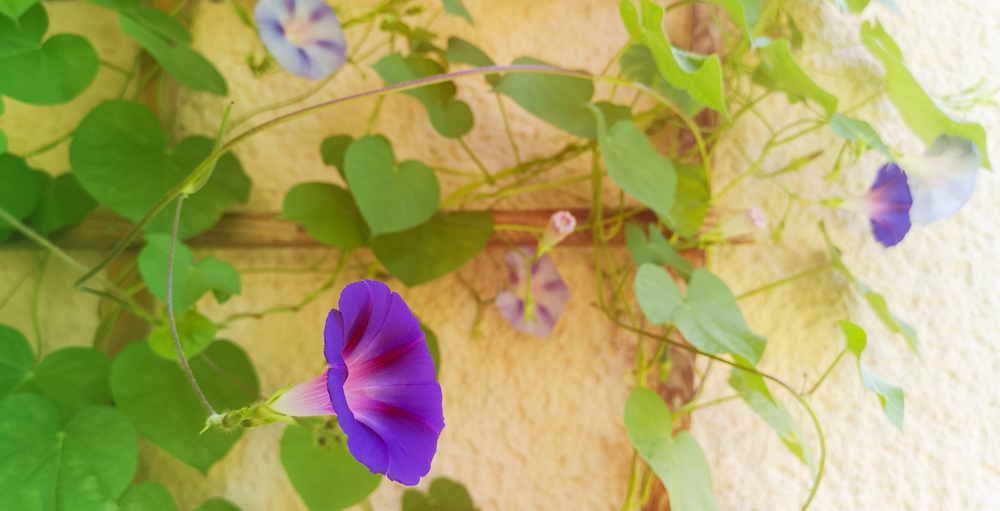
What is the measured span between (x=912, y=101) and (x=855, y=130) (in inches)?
5.9

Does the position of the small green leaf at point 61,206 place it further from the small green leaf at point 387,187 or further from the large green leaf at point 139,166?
the small green leaf at point 387,187

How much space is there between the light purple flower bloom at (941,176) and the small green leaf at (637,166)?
13.9 inches

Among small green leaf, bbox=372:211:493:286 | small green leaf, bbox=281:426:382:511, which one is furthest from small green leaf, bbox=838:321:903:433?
small green leaf, bbox=281:426:382:511

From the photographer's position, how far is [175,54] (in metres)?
0.65

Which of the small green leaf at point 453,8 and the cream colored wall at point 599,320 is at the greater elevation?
the small green leaf at point 453,8

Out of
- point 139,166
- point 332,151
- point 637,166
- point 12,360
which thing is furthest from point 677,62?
point 12,360

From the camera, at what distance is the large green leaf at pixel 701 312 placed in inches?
21.9

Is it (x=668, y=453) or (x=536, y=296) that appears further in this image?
(x=536, y=296)

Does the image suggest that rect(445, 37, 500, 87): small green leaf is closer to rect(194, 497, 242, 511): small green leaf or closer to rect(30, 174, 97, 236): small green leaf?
rect(30, 174, 97, 236): small green leaf

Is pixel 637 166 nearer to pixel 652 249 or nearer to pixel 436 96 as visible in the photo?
pixel 652 249

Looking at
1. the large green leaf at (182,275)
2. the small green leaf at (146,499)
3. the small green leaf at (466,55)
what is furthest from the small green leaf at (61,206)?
the small green leaf at (466,55)

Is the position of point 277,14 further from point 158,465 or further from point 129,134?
point 158,465

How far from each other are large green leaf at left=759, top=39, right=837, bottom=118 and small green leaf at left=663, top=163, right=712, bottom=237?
5.6 inches

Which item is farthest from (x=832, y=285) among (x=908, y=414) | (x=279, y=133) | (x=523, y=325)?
(x=279, y=133)
